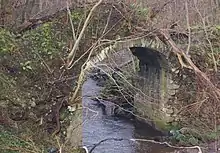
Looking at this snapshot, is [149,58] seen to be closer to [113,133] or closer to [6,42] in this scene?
[113,133]

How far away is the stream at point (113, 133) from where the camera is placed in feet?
44.4

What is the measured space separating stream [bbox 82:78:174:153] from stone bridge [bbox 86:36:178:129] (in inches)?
25.9

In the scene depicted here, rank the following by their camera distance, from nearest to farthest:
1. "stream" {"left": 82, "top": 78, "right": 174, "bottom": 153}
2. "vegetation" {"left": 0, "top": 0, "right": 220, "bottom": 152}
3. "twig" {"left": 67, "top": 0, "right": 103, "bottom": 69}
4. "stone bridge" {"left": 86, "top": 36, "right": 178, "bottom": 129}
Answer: "vegetation" {"left": 0, "top": 0, "right": 220, "bottom": 152} < "twig" {"left": 67, "top": 0, "right": 103, "bottom": 69} < "stream" {"left": 82, "top": 78, "right": 174, "bottom": 153} < "stone bridge" {"left": 86, "top": 36, "right": 178, "bottom": 129}

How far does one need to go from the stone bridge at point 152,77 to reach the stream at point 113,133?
66cm

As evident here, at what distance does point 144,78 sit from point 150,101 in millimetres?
836

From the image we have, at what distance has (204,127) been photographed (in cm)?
1395

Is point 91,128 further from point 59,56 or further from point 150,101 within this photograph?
point 59,56

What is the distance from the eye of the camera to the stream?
1353 cm

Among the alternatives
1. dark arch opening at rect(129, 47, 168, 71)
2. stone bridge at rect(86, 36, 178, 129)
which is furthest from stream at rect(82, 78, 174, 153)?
dark arch opening at rect(129, 47, 168, 71)

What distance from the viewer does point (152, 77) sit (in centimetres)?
1590

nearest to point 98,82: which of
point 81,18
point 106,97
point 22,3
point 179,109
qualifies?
point 106,97

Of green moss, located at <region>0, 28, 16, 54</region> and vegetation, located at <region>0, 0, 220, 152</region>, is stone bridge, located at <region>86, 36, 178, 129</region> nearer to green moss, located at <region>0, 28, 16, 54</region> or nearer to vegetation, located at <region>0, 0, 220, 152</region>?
vegetation, located at <region>0, 0, 220, 152</region>

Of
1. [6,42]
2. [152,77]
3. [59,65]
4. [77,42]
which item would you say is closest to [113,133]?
[152,77]

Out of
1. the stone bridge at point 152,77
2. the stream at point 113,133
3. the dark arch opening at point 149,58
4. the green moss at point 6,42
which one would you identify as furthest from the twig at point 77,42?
the dark arch opening at point 149,58
